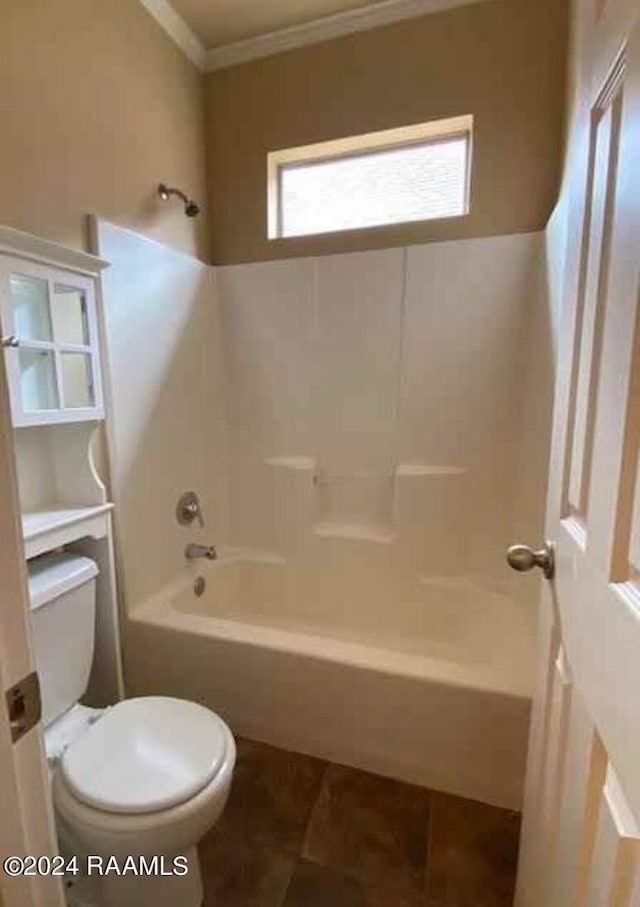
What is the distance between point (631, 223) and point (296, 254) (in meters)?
1.90

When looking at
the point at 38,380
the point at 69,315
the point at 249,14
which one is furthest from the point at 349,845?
the point at 249,14

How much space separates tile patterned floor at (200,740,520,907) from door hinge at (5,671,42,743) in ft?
3.48

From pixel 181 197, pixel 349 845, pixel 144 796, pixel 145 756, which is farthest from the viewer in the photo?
pixel 181 197

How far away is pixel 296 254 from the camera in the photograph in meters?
2.21

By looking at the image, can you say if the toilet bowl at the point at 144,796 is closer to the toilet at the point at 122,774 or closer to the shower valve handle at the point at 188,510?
the toilet at the point at 122,774

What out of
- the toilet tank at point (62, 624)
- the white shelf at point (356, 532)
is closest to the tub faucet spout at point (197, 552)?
the white shelf at point (356, 532)

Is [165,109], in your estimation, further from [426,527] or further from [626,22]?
[426,527]

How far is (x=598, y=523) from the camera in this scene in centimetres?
57

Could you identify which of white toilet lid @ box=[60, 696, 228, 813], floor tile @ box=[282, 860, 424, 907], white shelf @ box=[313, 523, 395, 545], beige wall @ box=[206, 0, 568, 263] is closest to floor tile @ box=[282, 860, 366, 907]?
floor tile @ box=[282, 860, 424, 907]

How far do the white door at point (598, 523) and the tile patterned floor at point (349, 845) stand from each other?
1.65 feet

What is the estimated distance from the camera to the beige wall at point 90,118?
1.32m

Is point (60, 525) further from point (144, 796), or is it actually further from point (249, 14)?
point (249, 14)

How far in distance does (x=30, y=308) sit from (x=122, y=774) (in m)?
1.22

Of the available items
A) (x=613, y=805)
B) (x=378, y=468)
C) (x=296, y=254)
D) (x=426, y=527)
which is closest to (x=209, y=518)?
(x=378, y=468)
